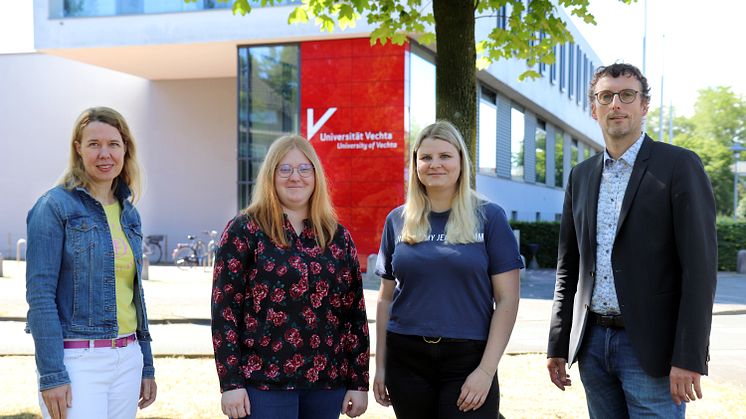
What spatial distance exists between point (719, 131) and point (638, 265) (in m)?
66.4

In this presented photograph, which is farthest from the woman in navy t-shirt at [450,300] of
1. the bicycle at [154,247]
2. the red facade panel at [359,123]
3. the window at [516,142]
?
the window at [516,142]

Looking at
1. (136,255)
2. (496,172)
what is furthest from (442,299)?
(496,172)

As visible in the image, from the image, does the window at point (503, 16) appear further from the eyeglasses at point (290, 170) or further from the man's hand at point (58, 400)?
the man's hand at point (58, 400)

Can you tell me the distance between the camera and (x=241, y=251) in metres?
3.22

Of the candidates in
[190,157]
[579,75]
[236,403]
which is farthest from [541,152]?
[236,403]

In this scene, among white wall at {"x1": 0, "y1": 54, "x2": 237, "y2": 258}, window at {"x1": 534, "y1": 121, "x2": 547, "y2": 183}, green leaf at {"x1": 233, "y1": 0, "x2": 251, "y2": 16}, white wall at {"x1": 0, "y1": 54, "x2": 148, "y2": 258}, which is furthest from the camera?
window at {"x1": 534, "y1": 121, "x2": 547, "y2": 183}

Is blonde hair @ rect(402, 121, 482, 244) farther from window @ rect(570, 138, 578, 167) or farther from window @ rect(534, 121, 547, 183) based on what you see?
window @ rect(570, 138, 578, 167)

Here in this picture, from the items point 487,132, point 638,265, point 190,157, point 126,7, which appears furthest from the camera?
point 190,157

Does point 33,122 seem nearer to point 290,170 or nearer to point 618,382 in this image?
point 290,170

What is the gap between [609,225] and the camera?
3.35m

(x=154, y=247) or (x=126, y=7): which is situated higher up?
(x=126, y=7)

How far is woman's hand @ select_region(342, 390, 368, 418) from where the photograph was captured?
3.40 meters

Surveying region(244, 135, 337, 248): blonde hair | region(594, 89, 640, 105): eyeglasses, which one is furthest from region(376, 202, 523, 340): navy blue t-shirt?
region(594, 89, 640, 105): eyeglasses

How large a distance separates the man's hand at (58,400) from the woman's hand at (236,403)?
636 mm
